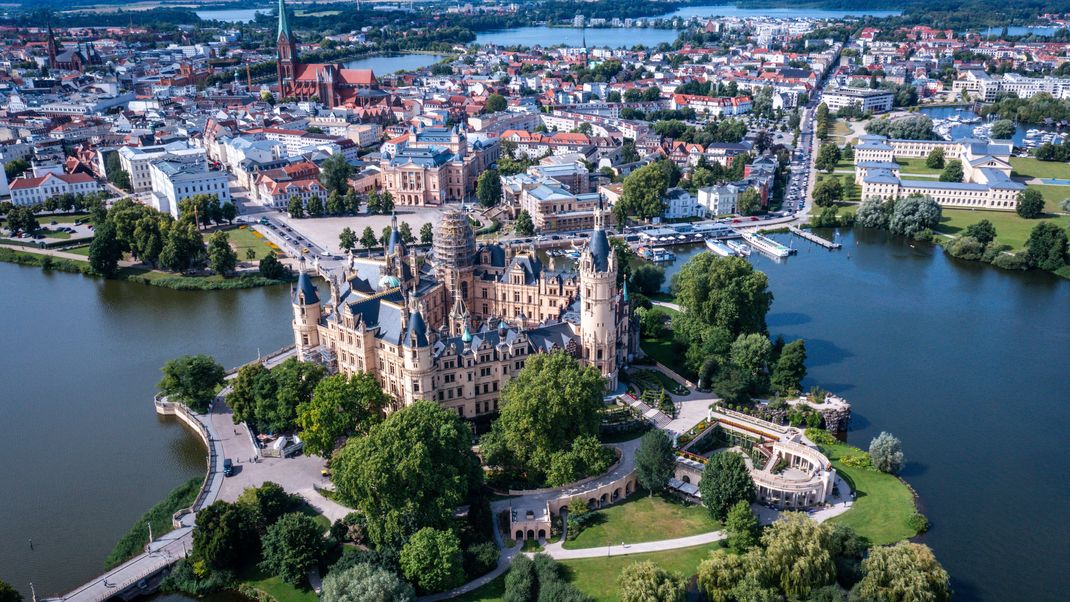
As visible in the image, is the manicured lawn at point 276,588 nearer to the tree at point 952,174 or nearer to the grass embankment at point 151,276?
the grass embankment at point 151,276

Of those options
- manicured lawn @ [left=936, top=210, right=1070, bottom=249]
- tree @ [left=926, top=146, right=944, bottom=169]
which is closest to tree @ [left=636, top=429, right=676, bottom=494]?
manicured lawn @ [left=936, top=210, right=1070, bottom=249]

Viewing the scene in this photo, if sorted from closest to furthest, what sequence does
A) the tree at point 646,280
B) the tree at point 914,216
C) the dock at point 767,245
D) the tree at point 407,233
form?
the tree at point 646,280 < the dock at point 767,245 < the tree at point 407,233 < the tree at point 914,216

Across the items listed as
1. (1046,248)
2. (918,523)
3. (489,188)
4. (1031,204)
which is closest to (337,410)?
(918,523)

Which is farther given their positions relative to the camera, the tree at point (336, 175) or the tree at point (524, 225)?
the tree at point (336, 175)

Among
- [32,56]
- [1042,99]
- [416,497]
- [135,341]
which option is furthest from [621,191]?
[32,56]

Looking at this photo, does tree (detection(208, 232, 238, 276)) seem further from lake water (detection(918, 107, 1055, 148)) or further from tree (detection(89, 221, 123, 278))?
lake water (detection(918, 107, 1055, 148))

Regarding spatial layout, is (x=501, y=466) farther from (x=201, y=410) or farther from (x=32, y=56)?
(x=32, y=56)

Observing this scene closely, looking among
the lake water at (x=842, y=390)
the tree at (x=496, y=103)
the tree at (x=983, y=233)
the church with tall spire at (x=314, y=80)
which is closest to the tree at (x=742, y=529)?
the lake water at (x=842, y=390)
